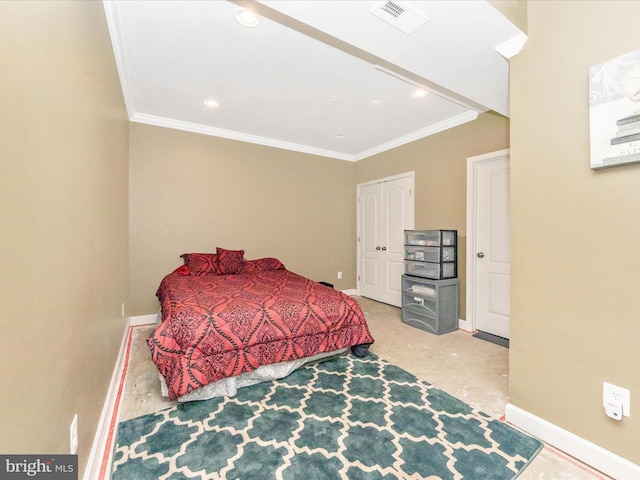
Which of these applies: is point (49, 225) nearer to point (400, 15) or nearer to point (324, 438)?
point (324, 438)

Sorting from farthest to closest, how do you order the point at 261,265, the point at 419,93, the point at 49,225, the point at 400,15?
1. the point at 261,265
2. the point at 419,93
3. the point at 400,15
4. the point at 49,225

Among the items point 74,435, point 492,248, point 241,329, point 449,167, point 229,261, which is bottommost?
point 74,435

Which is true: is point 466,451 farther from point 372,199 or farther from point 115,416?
point 372,199

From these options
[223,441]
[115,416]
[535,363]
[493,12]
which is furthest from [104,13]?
[535,363]

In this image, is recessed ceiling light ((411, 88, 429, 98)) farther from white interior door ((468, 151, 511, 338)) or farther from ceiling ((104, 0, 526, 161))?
white interior door ((468, 151, 511, 338))

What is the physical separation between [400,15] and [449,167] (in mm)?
2545

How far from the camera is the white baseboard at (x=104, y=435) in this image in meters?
1.40

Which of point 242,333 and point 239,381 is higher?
point 242,333

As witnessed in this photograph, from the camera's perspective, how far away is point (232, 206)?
4305 mm

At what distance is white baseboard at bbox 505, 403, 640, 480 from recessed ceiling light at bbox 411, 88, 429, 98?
279 centimetres

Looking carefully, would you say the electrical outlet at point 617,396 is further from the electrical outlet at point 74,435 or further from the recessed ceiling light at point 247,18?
the recessed ceiling light at point 247,18

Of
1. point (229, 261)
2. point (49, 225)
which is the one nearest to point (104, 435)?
point (49, 225)

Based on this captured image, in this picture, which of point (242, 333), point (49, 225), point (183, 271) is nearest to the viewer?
point (49, 225)

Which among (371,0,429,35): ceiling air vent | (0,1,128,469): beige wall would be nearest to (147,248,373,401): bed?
(0,1,128,469): beige wall
